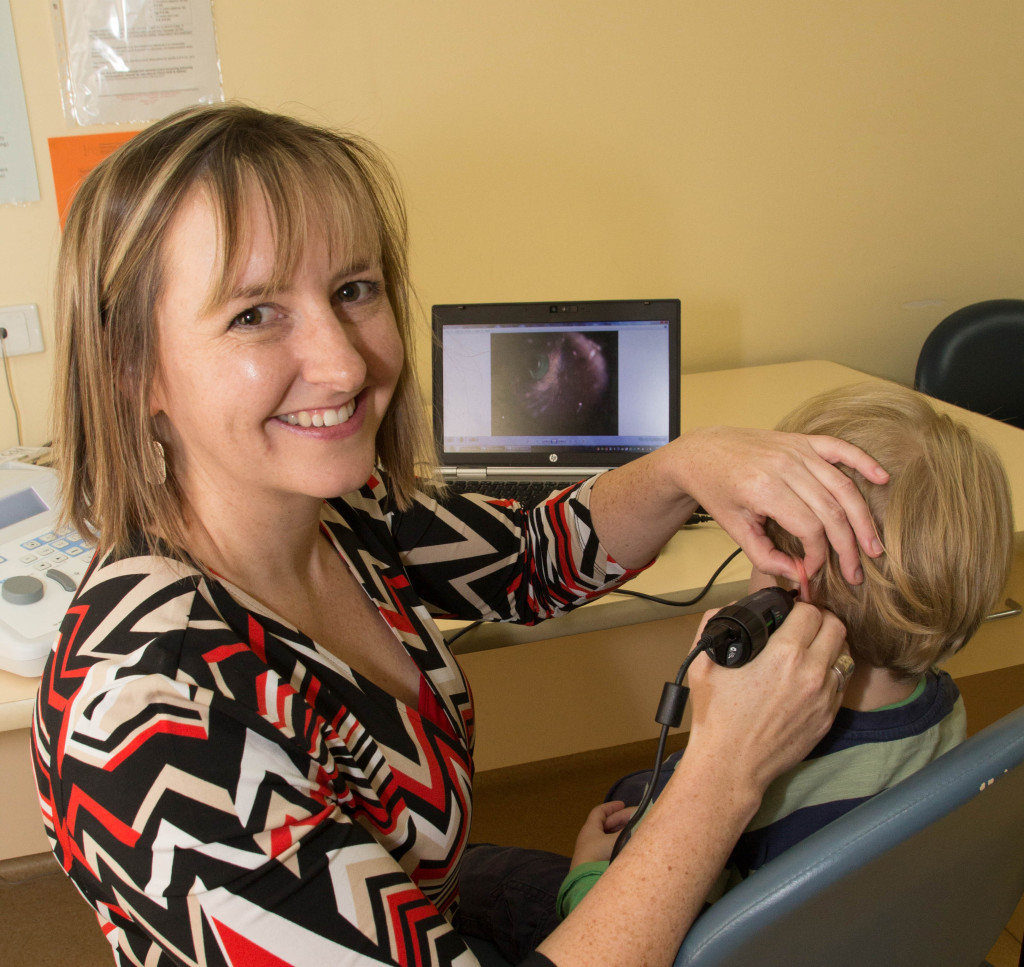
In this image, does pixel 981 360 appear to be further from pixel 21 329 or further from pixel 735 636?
pixel 21 329

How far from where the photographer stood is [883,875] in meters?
0.59

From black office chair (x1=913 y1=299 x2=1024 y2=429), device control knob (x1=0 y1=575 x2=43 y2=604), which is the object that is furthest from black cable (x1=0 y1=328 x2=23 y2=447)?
black office chair (x1=913 y1=299 x2=1024 y2=429)

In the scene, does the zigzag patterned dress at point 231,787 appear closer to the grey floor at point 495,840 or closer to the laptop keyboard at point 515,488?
the laptop keyboard at point 515,488

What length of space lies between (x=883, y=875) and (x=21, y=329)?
165 cm

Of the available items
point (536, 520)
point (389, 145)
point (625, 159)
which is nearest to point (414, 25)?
point (389, 145)

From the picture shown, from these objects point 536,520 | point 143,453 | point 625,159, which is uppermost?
point 625,159

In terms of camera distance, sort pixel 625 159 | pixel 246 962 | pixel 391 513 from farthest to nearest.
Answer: pixel 625 159
pixel 391 513
pixel 246 962

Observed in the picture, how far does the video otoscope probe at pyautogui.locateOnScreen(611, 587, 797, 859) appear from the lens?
770 millimetres

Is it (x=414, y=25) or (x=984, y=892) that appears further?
(x=414, y=25)

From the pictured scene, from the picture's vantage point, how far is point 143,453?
810mm

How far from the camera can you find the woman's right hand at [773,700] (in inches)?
29.7

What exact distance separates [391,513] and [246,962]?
0.56m

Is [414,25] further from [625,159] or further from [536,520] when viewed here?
[536,520]

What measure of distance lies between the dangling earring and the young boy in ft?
1.97
